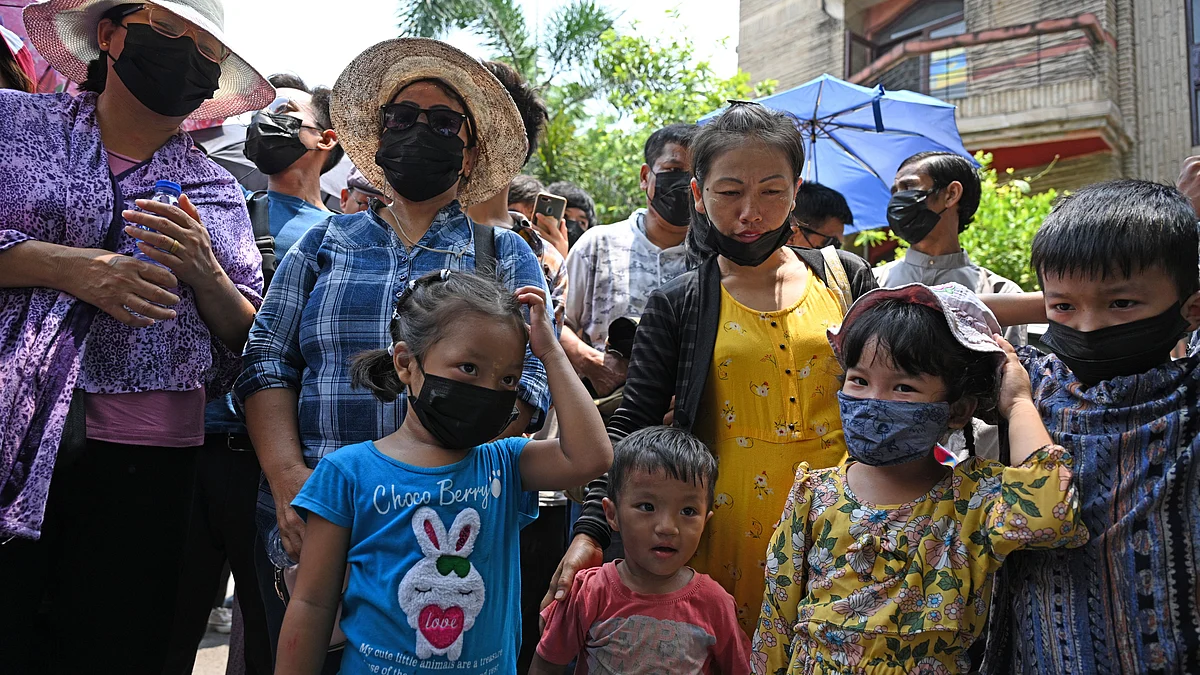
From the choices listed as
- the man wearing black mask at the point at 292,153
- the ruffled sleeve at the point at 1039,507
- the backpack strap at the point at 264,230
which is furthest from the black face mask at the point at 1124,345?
the man wearing black mask at the point at 292,153

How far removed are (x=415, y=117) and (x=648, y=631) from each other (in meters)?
1.62

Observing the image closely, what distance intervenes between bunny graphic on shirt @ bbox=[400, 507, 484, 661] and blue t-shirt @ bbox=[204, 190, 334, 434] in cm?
131

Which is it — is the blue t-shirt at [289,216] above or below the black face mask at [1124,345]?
above

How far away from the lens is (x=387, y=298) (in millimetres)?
2711

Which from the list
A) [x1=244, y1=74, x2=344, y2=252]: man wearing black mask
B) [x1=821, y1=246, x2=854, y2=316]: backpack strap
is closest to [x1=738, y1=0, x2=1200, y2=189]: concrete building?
[x1=244, y1=74, x2=344, y2=252]: man wearing black mask

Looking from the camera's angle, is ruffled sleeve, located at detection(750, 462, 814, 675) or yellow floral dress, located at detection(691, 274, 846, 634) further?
yellow floral dress, located at detection(691, 274, 846, 634)

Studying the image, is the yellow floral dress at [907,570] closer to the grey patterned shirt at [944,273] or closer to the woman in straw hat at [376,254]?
the woman in straw hat at [376,254]

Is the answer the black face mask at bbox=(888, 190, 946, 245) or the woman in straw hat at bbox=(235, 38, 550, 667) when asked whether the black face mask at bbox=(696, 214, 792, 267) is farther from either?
the black face mask at bbox=(888, 190, 946, 245)

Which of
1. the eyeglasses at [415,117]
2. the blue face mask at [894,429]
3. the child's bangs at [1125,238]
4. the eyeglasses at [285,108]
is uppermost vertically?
the eyeglasses at [285,108]

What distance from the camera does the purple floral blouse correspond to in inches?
98.0

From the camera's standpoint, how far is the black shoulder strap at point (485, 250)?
282cm

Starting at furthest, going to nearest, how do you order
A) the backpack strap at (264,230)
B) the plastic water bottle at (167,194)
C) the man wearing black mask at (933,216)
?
the man wearing black mask at (933,216)
the backpack strap at (264,230)
the plastic water bottle at (167,194)

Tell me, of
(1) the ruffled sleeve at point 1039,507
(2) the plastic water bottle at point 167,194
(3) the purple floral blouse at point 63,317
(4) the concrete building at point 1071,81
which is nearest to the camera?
(1) the ruffled sleeve at point 1039,507

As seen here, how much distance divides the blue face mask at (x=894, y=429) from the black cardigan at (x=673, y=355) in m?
0.55
